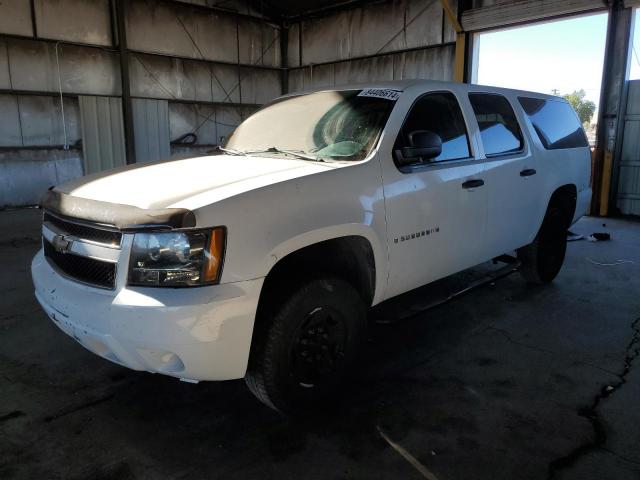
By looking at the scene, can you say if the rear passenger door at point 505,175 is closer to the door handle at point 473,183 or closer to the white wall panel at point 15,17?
the door handle at point 473,183

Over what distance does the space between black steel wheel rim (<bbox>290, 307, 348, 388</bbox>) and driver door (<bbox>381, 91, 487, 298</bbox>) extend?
0.49 meters

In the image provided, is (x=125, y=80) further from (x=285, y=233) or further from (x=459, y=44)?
(x=285, y=233)

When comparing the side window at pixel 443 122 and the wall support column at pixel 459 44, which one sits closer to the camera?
the side window at pixel 443 122

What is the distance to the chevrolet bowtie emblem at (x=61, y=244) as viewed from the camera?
8.38 ft

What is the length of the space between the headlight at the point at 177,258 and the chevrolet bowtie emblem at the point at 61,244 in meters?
0.53

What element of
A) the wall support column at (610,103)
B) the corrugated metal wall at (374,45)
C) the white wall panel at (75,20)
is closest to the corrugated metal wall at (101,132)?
the white wall panel at (75,20)

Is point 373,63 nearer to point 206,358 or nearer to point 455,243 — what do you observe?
point 455,243

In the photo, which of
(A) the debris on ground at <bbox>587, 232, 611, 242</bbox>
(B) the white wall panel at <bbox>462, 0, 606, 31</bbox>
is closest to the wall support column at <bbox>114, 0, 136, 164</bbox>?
(B) the white wall panel at <bbox>462, 0, 606, 31</bbox>

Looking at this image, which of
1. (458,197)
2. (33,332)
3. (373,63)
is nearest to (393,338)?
(458,197)

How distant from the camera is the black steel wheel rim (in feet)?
8.70

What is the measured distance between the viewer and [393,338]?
3.91 metres

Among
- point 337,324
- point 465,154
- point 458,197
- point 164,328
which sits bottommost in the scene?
point 337,324

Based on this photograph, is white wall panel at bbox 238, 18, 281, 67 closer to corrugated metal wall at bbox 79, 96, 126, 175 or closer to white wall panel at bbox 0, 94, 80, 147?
corrugated metal wall at bbox 79, 96, 126, 175

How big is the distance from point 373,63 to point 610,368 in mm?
12582
